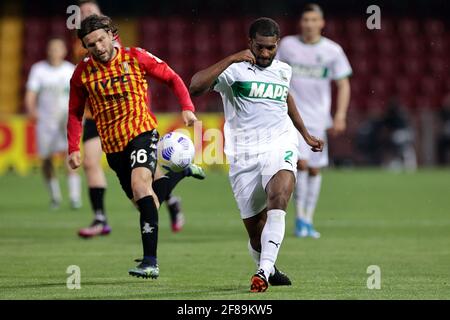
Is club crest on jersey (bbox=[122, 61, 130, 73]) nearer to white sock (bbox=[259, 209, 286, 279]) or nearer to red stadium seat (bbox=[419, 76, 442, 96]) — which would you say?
white sock (bbox=[259, 209, 286, 279])

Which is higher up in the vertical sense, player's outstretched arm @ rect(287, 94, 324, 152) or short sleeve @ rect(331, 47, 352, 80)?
short sleeve @ rect(331, 47, 352, 80)

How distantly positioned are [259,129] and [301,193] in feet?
14.6

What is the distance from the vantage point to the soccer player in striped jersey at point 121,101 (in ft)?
28.2

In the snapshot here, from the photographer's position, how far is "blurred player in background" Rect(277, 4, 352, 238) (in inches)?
495

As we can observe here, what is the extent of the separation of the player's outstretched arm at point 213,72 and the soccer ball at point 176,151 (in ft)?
3.56

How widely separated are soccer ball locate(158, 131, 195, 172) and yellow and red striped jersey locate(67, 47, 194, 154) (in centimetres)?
18

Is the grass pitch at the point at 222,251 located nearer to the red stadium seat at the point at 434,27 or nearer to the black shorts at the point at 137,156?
the black shorts at the point at 137,156

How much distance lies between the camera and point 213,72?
7.77 m

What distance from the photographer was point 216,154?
2278 cm

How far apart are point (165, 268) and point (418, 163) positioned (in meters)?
18.6

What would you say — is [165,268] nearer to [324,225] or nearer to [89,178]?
[89,178]

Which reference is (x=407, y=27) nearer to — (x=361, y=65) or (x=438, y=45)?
(x=438, y=45)

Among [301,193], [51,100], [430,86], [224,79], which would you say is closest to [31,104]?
[51,100]

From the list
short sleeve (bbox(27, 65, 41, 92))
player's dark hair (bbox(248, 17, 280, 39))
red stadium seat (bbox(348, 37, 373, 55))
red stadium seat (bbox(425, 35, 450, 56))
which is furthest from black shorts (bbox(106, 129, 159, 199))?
red stadium seat (bbox(425, 35, 450, 56))
